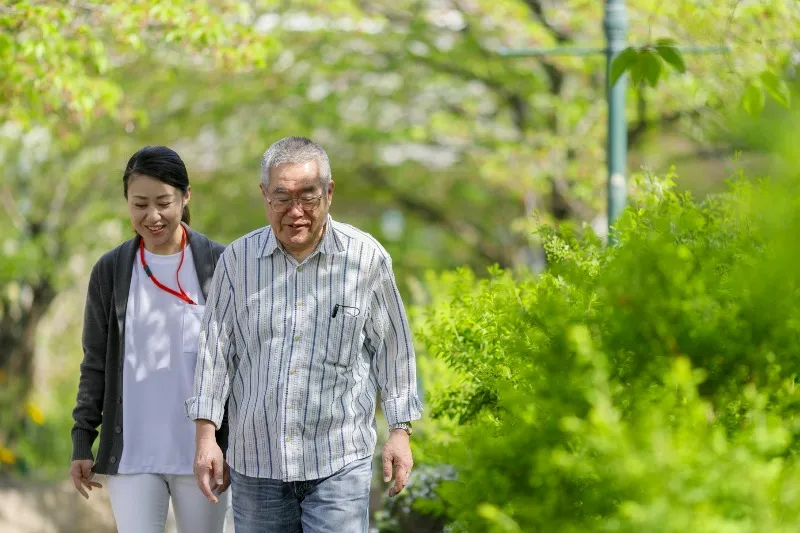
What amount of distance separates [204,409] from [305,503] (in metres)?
0.41

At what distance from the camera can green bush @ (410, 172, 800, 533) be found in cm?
183

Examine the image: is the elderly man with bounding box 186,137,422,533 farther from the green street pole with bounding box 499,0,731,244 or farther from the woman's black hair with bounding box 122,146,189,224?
the green street pole with bounding box 499,0,731,244

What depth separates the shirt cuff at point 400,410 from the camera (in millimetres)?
3549

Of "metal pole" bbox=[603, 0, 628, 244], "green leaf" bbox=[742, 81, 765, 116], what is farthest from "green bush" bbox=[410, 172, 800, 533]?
"metal pole" bbox=[603, 0, 628, 244]

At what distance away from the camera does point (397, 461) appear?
347 cm

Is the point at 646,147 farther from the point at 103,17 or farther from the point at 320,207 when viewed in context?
the point at 320,207

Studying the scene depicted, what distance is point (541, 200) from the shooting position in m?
15.0

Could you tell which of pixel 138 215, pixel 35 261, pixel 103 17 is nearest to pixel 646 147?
pixel 35 261

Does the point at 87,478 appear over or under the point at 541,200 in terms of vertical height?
under

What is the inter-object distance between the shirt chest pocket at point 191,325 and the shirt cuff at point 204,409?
1.09 ft

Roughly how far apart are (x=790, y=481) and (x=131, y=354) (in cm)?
250

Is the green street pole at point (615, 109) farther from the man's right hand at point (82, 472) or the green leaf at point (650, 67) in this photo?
the man's right hand at point (82, 472)

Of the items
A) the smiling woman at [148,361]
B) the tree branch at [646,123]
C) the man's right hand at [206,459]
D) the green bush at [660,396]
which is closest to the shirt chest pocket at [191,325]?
the smiling woman at [148,361]

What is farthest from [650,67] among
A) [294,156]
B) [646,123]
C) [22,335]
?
[22,335]
